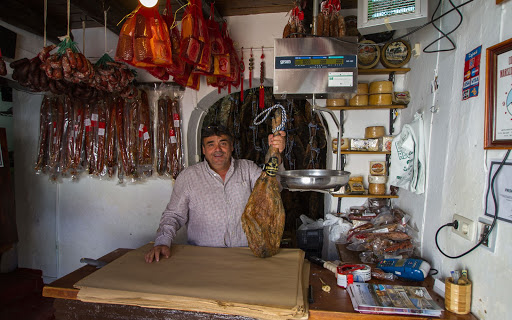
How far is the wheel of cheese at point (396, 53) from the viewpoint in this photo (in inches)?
101

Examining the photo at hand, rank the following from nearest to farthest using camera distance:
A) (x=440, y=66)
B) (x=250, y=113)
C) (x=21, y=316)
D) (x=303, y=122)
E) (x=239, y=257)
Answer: (x=239, y=257) < (x=440, y=66) < (x=21, y=316) < (x=303, y=122) < (x=250, y=113)

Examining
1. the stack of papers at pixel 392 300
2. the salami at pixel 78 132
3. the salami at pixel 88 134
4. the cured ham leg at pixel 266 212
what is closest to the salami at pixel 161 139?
the salami at pixel 88 134

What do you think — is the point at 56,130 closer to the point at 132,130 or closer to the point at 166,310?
the point at 132,130

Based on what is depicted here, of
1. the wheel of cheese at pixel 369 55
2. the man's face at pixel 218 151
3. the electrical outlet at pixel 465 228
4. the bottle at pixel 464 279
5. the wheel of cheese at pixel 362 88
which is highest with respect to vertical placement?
the wheel of cheese at pixel 369 55

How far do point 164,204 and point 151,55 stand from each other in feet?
6.00

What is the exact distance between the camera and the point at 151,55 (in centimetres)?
197

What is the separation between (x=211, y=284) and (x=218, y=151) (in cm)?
118

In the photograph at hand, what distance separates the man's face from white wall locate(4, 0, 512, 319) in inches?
36.5

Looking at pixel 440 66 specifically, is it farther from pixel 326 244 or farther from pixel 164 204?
pixel 164 204

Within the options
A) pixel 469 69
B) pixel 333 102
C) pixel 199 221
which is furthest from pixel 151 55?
pixel 469 69

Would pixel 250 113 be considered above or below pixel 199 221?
above

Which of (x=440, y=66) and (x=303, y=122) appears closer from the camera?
(x=440, y=66)

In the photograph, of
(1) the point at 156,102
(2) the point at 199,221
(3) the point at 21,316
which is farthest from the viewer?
(1) the point at 156,102

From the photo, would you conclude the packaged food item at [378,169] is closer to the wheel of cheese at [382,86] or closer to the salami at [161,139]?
the wheel of cheese at [382,86]
